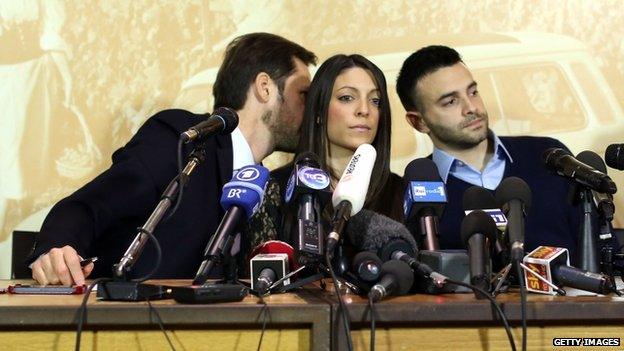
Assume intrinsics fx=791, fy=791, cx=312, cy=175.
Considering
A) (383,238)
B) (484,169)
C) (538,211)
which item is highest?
(383,238)

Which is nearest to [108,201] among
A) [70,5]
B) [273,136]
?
[273,136]

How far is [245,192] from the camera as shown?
154 centimetres

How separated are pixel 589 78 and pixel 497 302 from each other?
221 cm

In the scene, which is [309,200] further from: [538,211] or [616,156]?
[538,211]

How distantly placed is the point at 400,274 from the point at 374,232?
0.26 meters

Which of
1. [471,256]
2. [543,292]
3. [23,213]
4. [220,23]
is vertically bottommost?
[23,213]

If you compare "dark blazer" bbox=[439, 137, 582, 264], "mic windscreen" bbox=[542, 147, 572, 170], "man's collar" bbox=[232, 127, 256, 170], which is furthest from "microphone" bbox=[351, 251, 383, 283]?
"dark blazer" bbox=[439, 137, 582, 264]

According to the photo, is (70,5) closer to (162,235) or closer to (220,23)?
(220,23)

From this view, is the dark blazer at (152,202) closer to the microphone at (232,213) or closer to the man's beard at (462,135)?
the microphone at (232,213)

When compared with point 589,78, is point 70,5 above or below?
above

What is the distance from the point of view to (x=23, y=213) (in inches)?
127

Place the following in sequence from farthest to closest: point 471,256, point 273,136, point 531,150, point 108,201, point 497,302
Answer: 1. point 531,150
2. point 273,136
3. point 108,201
4. point 471,256
5. point 497,302

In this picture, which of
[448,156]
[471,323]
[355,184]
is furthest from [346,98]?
[471,323]

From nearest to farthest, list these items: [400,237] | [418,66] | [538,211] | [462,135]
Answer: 1. [400,237]
2. [538,211]
3. [462,135]
4. [418,66]
